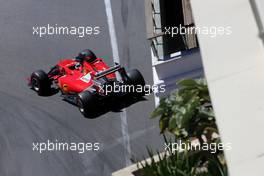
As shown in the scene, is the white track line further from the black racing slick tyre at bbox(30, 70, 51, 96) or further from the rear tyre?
the black racing slick tyre at bbox(30, 70, 51, 96)

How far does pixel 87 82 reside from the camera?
11.6m

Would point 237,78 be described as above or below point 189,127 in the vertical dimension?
above

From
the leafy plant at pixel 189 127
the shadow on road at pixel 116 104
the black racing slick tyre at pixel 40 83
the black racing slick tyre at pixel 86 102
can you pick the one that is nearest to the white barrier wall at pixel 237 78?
the leafy plant at pixel 189 127

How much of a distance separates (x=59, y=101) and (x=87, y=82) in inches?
45.2

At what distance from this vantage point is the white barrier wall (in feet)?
13.7

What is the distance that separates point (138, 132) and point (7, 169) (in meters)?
3.23

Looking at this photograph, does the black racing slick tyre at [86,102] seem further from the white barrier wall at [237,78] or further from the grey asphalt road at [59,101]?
the white barrier wall at [237,78]

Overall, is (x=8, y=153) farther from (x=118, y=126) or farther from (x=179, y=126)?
(x=179, y=126)

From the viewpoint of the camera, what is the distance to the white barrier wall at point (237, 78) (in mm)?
4168

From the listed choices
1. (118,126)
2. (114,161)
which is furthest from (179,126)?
(118,126)

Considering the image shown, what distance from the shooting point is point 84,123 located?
11359 millimetres

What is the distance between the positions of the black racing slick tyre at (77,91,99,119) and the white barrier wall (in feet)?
20.6

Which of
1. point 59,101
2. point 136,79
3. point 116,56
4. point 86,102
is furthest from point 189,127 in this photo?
point 116,56

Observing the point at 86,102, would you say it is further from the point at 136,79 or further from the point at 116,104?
the point at 136,79
